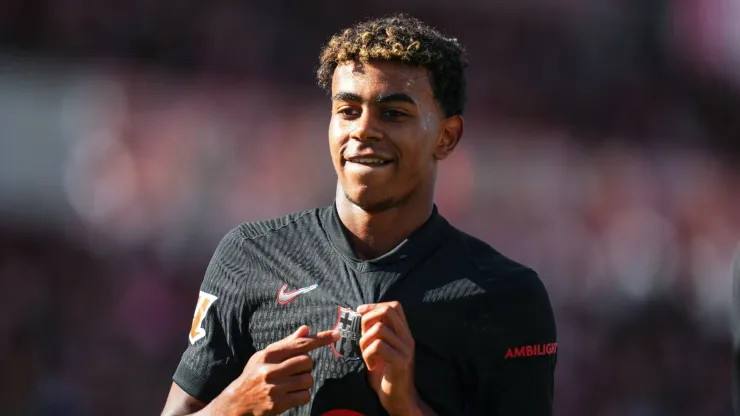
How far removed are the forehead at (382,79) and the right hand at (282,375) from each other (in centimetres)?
65

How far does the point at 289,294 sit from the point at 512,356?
60cm

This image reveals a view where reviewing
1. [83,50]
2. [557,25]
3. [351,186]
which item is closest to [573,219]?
[557,25]

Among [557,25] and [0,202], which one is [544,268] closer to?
[557,25]

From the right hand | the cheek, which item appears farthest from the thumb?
the cheek

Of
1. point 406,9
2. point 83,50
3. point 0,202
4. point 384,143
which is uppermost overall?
point 406,9

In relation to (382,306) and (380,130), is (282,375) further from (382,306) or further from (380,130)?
(380,130)

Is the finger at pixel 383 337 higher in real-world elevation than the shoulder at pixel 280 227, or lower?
lower

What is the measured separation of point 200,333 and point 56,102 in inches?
213

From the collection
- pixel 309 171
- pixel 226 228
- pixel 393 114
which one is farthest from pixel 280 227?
pixel 309 171

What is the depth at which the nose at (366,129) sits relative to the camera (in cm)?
276

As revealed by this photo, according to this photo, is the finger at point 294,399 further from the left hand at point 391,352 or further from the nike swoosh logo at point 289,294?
the nike swoosh logo at point 289,294

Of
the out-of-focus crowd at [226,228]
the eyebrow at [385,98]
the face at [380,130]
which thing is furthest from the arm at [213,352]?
the out-of-focus crowd at [226,228]

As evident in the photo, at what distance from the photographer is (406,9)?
401 inches

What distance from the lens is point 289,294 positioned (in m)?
2.85
